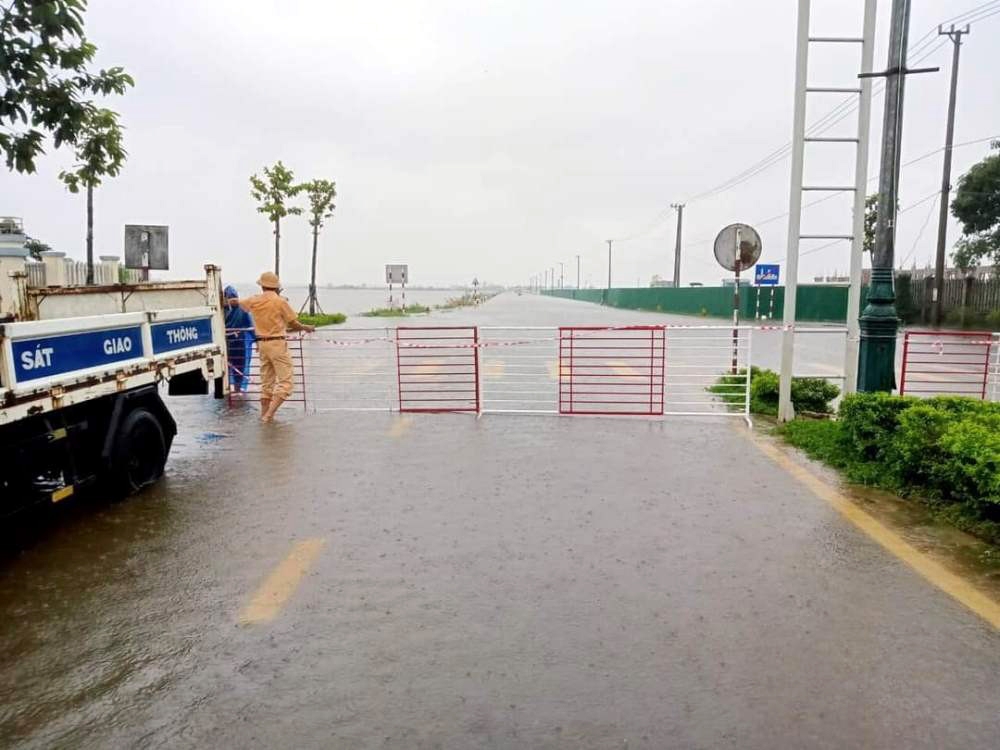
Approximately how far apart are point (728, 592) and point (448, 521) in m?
2.09

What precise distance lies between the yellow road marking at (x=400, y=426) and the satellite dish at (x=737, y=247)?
5873mm

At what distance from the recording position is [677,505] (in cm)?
581

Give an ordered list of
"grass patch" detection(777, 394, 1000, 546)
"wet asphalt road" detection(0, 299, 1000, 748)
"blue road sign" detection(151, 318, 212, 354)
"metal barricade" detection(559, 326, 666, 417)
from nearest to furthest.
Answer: "wet asphalt road" detection(0, 299, 1000, 748)
"grass patch" detection(777, 394, 1000, 546)
"blue road sign" detection(151, 318, 212, 354)
"metal barricade" detection(559, 326, 666, 417)

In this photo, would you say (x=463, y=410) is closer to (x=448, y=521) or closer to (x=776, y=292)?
(x=448, y=521)

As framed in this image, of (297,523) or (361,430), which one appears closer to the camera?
(297,523)

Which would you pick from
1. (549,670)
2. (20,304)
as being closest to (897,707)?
(549,670)

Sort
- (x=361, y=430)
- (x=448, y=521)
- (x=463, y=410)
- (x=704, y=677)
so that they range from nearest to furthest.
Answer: (x=704, y=677)
(x=448, y=521)
(x=361, y=430)
(x=463, y=410)

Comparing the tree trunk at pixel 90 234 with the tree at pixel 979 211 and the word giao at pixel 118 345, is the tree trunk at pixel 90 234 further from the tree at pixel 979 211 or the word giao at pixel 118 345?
the tree at pixel 979 211

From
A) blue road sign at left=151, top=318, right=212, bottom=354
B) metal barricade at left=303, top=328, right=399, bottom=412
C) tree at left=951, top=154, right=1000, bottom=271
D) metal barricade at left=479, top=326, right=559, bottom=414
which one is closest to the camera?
blue road sign at left=151, top=318, right=212, bottom=354

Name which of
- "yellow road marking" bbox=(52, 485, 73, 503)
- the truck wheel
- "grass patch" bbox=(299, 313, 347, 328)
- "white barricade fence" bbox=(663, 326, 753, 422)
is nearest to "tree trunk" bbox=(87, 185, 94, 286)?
"grass patch" bbox=(299, 313, 347, 328)

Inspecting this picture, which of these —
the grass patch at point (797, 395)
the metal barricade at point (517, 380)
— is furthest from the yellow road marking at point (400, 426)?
the grass patch at point (797, 395)

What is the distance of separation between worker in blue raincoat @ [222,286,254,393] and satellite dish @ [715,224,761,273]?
772 centimetres

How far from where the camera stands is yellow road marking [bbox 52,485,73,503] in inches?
209

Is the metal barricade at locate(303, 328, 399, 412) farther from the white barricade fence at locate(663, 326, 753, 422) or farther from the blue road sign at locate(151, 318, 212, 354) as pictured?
the white barricade fence at locate(663, 326, 753, 422)
